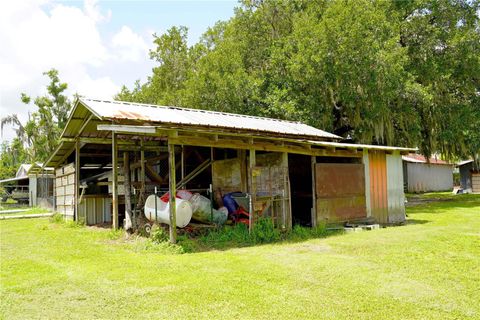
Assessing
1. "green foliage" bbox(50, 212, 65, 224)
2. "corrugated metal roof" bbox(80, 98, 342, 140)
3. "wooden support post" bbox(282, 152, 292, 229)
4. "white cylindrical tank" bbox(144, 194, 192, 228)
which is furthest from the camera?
"green foliage" bbox(50, 212, 65, 224)

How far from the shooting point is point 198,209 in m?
10.8

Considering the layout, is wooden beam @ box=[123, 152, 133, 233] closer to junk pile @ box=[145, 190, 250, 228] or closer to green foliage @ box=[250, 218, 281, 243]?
junk pile @ box=[145, 190, 250, 228]

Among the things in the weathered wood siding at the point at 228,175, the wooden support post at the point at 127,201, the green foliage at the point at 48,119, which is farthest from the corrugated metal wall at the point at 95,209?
the green foliage at the point at 48,119

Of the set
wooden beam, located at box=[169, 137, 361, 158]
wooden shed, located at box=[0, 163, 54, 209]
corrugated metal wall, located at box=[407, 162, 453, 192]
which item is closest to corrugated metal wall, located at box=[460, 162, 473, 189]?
corrugated metal wall, located at box=[407, 162, 453, 192]

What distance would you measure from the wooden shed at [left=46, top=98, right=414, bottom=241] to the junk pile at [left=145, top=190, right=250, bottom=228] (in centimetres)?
44

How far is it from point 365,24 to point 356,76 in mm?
2428

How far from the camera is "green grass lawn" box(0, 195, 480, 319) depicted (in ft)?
16.1

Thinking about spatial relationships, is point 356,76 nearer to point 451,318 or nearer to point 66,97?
point 451,318

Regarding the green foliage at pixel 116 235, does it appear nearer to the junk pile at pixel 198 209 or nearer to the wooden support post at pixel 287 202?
the junk pile at pixel 198 209

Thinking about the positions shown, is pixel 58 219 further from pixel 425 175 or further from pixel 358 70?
pixel 425 175

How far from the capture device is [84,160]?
17.5 m

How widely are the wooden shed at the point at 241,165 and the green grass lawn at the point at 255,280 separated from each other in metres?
2.23

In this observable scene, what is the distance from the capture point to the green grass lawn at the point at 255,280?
4.91 metres

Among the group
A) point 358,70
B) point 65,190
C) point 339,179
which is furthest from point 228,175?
point 358,70
